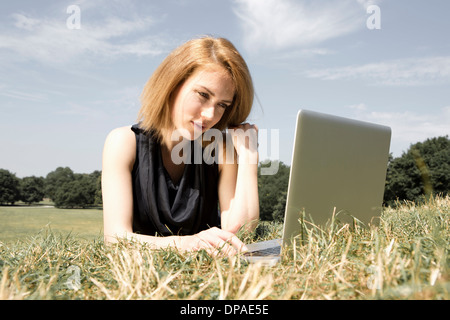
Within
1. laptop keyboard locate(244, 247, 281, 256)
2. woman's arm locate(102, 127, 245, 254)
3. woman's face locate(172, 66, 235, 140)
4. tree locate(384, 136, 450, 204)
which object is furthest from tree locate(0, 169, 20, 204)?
laptop keyboard locate(244, 247, 281, 256)

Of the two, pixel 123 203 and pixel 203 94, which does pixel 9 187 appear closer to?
pixel 123 203

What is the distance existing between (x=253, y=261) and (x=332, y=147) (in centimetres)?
74

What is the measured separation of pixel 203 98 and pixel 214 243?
136 cm

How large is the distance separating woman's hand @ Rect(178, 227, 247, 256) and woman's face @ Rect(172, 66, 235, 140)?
3.86ft

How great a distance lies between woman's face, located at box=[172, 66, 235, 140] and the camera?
114 inches

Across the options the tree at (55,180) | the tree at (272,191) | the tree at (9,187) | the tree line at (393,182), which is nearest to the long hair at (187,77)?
the tree line at (393,182)

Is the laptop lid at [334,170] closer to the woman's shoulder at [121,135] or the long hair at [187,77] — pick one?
the long hair at [187,77]

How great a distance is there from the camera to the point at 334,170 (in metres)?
1.97

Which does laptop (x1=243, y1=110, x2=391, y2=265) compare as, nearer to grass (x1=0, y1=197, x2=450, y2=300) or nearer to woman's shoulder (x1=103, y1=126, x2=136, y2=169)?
grass (x1=0, y1=197, x2=450, y2=300)

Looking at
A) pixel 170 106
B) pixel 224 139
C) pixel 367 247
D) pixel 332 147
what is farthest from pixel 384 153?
pixel 170 106

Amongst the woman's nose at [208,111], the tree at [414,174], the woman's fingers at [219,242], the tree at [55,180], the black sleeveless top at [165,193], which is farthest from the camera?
the tree at [55,180]

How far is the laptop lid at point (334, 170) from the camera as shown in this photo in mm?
1819

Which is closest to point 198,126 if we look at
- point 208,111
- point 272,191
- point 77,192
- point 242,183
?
point 208,111
